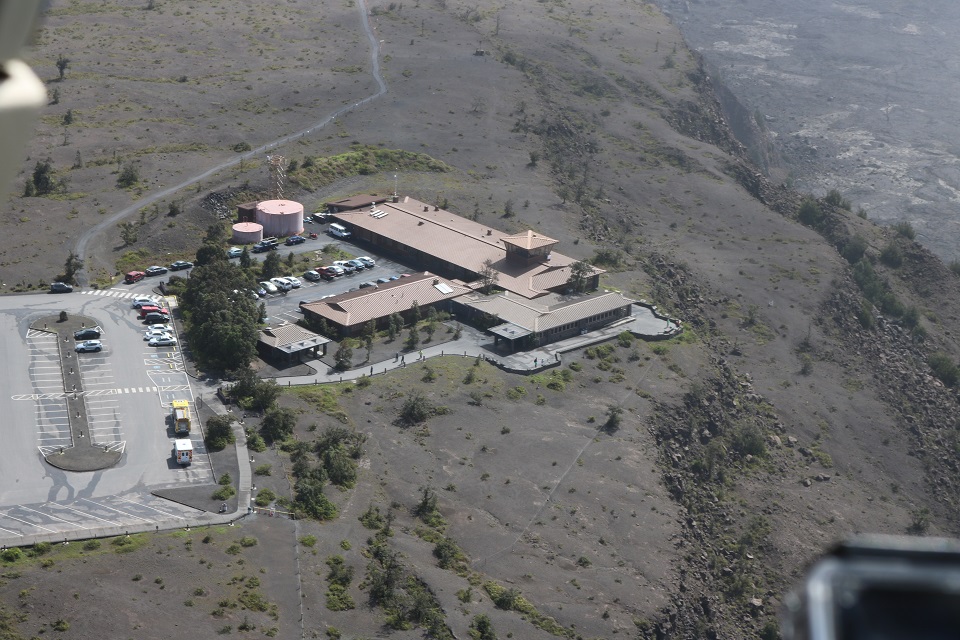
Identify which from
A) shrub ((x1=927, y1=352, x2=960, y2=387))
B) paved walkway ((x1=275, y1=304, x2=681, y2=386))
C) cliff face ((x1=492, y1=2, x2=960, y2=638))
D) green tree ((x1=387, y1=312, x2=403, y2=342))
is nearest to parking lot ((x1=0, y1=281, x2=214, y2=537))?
paved walkway ((x1=275, y1=304, x2=681, y2=386))

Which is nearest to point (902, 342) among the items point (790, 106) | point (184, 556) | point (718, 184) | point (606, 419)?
point (718, 184)

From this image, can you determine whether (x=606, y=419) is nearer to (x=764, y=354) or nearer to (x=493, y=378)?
(x=493, y=378)


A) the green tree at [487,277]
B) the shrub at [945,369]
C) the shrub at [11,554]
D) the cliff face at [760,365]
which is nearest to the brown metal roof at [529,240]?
the green tree at [487,277]

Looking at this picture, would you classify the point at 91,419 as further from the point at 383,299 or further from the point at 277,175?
the point at 277,175

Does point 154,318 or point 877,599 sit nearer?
point 877,599

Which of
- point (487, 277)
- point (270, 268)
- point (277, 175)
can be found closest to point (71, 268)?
point (270, 268)

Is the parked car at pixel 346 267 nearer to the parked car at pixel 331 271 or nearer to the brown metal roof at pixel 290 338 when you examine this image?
the parked car at pixel 331 271

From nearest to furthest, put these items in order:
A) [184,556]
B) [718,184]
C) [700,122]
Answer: [184,556], [718,184], [700,122]
